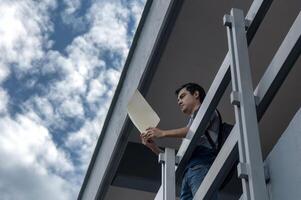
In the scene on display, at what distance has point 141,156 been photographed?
5.12 meters

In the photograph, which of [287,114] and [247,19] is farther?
[287,114]

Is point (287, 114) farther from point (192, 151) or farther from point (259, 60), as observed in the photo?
point (192, 151)

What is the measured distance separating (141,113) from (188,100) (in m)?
0.36

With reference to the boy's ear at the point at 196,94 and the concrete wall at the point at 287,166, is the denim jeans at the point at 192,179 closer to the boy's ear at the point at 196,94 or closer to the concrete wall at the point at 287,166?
the boy's ear at the point at 196,94

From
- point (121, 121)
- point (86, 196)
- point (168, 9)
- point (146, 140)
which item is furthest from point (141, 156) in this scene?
point (146, 140)

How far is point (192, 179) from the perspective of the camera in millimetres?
2990

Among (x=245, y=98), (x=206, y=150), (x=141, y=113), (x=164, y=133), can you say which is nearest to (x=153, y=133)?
(x=164, y=133)

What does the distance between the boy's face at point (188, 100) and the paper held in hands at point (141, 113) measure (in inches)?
11.1

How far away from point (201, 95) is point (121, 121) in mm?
1446

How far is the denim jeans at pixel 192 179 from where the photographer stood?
2.96 meters

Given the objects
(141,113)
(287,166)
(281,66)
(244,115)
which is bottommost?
(287,166)

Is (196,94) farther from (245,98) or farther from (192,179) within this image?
(245,98)

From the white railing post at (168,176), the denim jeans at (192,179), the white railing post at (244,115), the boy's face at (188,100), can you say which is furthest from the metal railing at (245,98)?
the boy's face at (188,100)

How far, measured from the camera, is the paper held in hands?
322 cm
